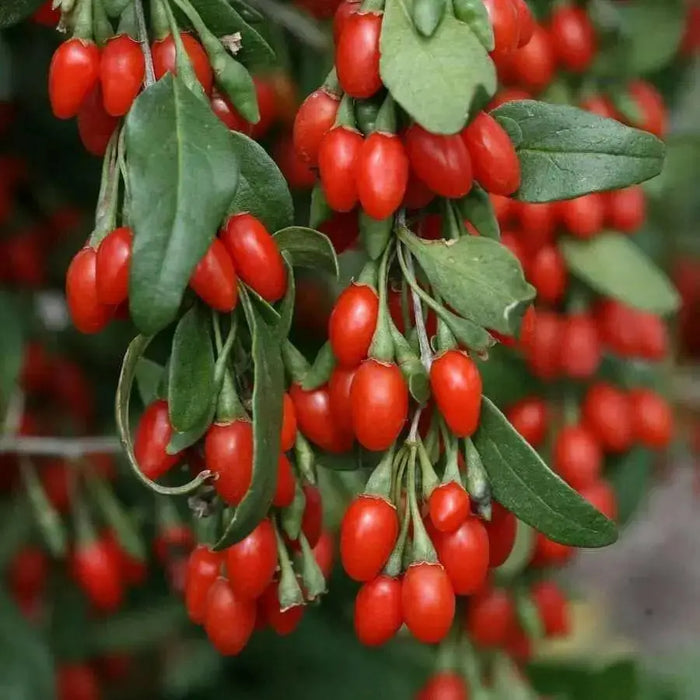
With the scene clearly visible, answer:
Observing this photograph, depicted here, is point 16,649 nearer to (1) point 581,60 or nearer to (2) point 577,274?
(2) point 577,274

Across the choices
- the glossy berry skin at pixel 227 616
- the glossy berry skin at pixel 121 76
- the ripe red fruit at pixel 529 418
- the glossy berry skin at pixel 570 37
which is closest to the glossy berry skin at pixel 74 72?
the glossy berry skin at pixel 121 76

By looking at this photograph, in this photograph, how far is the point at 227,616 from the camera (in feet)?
2.58

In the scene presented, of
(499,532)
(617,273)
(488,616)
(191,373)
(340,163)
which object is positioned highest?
(340,163)

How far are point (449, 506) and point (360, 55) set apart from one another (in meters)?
0.29

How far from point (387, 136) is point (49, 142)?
900mm

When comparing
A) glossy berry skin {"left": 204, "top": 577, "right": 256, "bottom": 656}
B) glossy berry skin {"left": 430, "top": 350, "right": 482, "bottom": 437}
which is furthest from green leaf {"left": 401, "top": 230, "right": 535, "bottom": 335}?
glossy berry skin {"left": 204, "top": 577, "right": 256, "bottom": 656}

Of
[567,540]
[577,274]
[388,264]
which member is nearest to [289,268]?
[388,264]

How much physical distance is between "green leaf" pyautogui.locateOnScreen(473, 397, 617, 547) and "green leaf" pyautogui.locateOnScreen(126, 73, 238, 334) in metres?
0.23

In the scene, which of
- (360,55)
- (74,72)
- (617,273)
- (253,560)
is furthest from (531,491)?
(617,273)

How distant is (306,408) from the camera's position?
2.52 feet

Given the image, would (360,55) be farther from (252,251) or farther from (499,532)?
(499,532)

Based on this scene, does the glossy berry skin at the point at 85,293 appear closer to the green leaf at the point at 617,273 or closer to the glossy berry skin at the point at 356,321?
the glossy berry skin at the point at 356,321

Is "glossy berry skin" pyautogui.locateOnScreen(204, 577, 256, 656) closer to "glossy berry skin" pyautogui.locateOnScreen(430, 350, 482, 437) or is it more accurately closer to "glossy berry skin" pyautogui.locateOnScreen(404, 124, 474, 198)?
"glossy berry skin" pyautogui.locateOnScreen(430, 350, 482, 437)

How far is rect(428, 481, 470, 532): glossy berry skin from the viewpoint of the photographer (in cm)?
71
